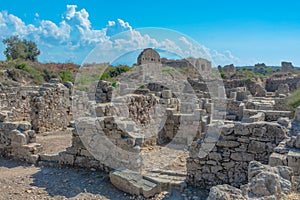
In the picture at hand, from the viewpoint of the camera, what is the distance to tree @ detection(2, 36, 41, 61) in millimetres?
37812

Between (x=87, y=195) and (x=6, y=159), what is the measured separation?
3242mm

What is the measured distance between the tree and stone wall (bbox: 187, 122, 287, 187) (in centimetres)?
3670

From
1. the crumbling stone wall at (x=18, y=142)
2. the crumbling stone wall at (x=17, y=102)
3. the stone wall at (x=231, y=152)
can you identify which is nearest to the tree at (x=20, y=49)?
the crumbling stone wall at (x=17, y=102)

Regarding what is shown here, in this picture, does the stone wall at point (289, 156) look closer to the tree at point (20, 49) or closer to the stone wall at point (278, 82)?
the stone wall at point (278, 82)

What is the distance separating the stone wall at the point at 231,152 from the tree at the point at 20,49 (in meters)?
36.7

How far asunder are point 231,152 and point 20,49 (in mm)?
38538

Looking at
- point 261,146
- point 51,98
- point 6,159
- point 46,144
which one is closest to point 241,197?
point 261,146

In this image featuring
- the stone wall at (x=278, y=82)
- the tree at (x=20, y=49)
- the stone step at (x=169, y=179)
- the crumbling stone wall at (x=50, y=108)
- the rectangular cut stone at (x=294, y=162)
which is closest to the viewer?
the rectangular cut stone at (x=294, y=162)

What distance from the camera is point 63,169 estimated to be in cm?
661

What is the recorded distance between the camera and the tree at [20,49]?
37.8m

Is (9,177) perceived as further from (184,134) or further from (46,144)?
(184,134)

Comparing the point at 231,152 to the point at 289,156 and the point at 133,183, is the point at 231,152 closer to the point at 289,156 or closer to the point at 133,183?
the point at 289,156

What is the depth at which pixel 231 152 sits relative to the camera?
5.36 metres

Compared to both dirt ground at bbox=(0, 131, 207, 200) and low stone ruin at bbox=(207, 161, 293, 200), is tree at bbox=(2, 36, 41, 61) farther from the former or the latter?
low stone ruin at bbox=(207, 161, 293, 200)
